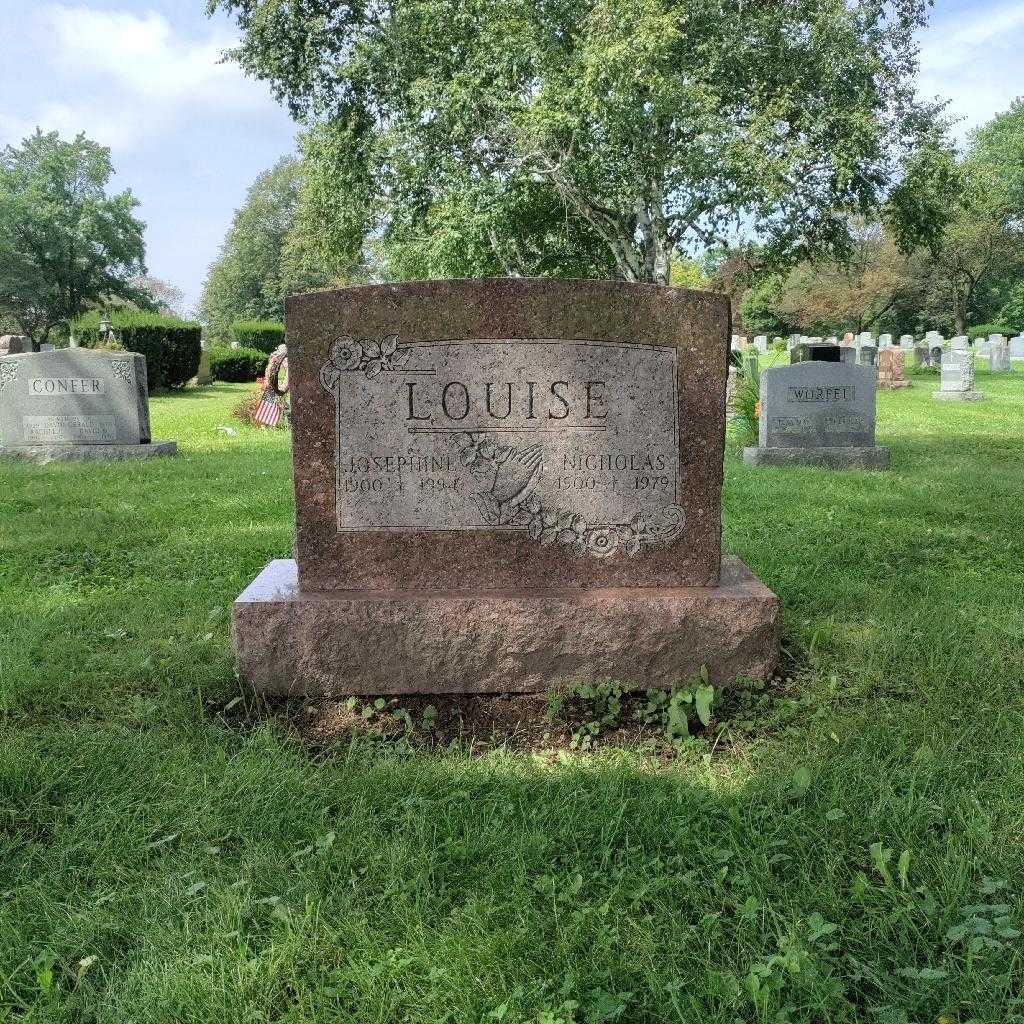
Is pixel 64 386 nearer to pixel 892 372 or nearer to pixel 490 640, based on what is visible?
pixel 490 640

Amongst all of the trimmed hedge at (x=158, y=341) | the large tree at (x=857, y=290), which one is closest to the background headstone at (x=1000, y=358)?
the large tree at (x=857, y=290)

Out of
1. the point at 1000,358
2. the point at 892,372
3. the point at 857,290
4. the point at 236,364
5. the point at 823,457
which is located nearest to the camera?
the point at 823,457

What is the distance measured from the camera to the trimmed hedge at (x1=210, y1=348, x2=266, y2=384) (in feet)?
91.9

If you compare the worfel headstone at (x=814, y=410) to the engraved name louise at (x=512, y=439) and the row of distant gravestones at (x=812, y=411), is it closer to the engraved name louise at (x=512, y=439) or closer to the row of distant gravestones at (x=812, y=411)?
the row of distant gravestones at (x=812, y=411)

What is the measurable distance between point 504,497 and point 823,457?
21.9ft

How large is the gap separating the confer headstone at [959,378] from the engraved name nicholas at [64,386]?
54.4ft

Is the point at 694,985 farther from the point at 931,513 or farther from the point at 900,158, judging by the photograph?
the point at 900,158

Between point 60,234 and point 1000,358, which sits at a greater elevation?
point 60,234

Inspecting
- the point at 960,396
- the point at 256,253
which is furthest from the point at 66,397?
the point at 256,253

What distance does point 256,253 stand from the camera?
2308 inches

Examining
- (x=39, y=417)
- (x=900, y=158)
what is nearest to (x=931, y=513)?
(x=39, y=417)

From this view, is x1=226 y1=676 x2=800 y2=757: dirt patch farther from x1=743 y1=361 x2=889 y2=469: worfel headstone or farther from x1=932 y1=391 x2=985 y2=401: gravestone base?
x1=932 y1=391 x2=985 y2=401: gravestone base

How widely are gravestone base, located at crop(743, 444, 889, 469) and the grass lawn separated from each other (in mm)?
5106

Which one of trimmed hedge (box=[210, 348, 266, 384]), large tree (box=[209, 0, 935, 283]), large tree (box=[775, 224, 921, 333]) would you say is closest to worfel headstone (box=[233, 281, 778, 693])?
large tree (box=[209, 0, 935, 283])
